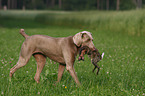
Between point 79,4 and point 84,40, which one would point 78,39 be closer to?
point 84,40

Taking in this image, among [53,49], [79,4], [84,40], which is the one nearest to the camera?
[84,40]

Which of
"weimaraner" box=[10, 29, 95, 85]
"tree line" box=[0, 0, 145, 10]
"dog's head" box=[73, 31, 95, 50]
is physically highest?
"tree line" box=[0, 0, 145, 10]

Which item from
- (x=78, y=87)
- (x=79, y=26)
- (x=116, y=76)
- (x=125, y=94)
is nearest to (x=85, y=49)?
(x=78, y=87)

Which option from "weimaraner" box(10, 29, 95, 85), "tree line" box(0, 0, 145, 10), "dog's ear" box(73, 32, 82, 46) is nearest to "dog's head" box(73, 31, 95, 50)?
"dog's ear" box(73, 32, 82, 46)

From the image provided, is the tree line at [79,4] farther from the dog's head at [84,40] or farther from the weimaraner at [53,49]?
the dog's head at [84,40]

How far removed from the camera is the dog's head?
444 centimetres

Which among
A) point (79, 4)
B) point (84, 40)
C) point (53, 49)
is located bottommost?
point (53, 49)

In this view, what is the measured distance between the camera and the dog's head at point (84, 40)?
4438mm

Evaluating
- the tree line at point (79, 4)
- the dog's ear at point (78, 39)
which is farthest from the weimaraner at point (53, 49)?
the tree line at point (79, 4)

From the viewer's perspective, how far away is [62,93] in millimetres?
4848

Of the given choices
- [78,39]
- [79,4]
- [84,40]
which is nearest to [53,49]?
[78,39]

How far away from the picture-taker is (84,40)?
4453mm

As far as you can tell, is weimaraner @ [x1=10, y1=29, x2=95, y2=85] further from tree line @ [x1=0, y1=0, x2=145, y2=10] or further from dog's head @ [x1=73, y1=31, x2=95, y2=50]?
tree line @ [x1=0, y1=0, x2=145, y2=10]

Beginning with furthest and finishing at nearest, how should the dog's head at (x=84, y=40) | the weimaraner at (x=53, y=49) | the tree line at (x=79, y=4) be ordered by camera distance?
the tree line at (x=79, y=4) < the weimaraner at (x=53, y=49) < the dog's head at (x=84, y=40)
